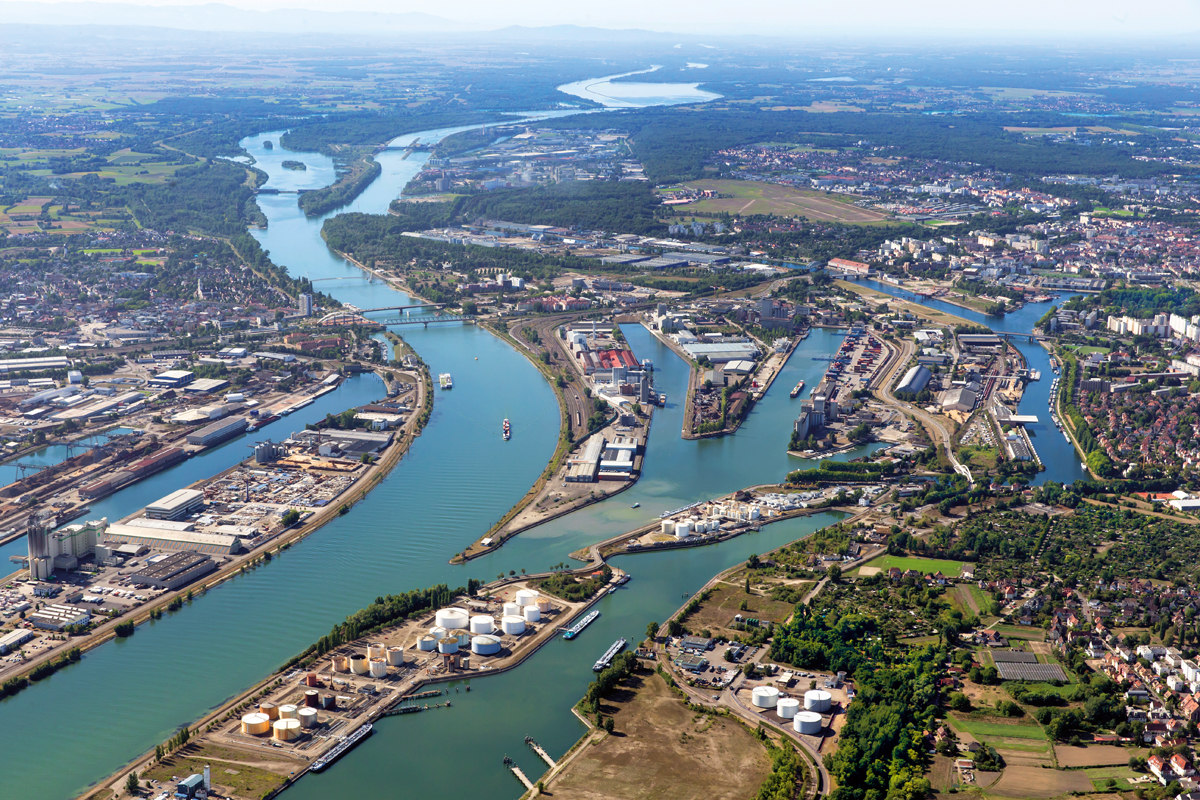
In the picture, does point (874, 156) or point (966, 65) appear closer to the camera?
point (874, 156)

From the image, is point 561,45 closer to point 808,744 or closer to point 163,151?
point 163,151

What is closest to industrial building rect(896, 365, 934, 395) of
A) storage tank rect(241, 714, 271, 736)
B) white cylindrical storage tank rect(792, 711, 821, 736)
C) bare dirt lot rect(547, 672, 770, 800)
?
white cylindrical storage tank rect(792, 711, 821, 736)

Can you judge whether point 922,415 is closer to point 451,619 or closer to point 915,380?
point 915,380

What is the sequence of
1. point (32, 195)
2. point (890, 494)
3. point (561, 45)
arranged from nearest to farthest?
point (890, 494) < point (32, 195) < point (561, 45)

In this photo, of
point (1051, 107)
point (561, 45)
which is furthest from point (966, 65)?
point (561, 45)

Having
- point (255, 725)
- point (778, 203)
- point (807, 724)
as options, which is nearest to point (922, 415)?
point (807, 724)

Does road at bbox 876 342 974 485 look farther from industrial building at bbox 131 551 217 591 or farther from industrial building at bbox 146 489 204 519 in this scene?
industrial building at bbox 146 489 204 519

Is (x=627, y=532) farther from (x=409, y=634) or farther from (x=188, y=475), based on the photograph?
(x=188, y=475)

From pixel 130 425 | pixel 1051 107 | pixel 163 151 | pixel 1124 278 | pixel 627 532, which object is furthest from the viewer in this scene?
pixel 1051 107
